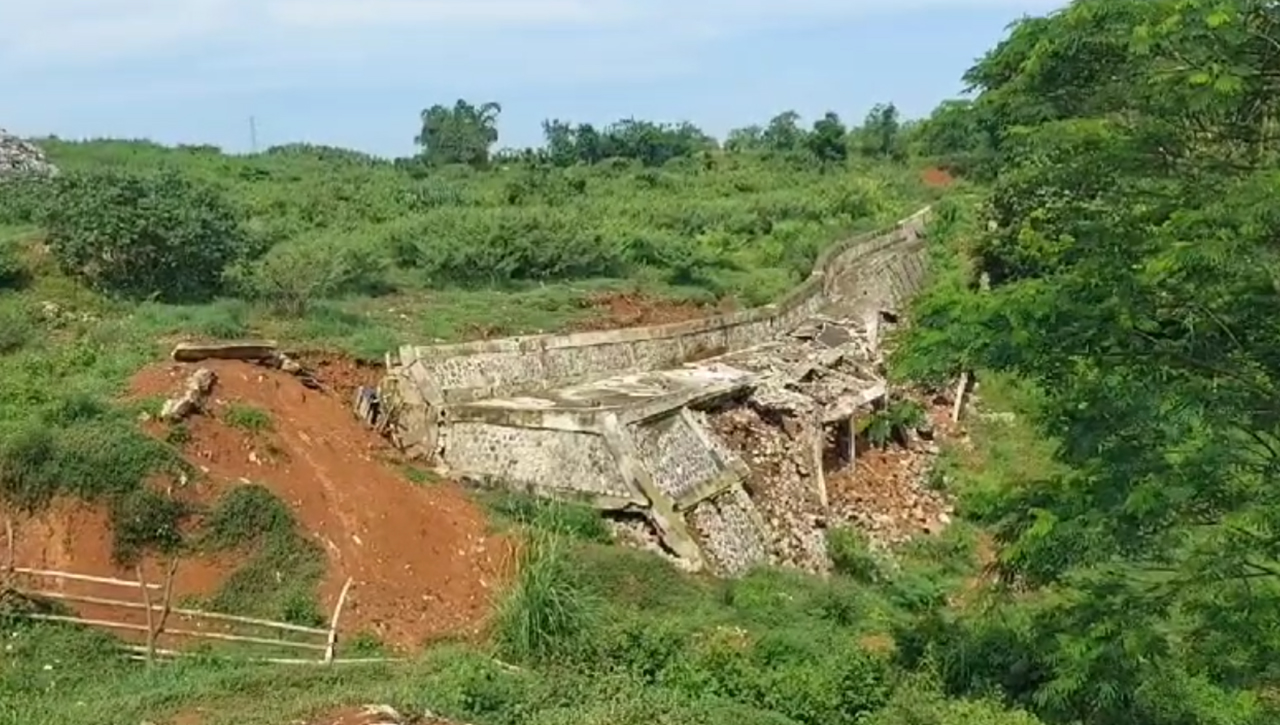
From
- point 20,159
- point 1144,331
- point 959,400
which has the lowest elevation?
point 959,400

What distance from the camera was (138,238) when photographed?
20828 mm

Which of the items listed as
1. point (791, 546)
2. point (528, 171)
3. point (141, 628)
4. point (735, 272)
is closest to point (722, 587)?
point (791, 546)

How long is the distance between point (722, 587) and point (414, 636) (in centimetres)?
382

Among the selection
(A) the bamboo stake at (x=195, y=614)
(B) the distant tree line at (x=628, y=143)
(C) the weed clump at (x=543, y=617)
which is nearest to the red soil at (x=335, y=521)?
(A) the bamboo stake at (x=195, y=614)

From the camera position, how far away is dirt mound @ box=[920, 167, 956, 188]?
5338cm

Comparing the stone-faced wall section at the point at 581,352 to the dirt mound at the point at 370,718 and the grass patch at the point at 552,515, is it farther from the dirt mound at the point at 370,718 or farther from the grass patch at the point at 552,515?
the dirt mound at the point at 370,718

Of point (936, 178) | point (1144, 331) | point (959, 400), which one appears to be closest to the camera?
point (1144, 331)

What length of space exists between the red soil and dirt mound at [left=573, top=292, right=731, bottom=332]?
782 cm

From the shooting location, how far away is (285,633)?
12.9m

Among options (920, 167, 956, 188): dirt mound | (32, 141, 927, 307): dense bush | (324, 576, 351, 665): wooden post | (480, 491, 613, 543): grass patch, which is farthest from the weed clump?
(920, 167, 956, 188): dirt mound

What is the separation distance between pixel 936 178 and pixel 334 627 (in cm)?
4509

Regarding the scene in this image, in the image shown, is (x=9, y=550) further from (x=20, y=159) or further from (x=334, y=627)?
(x=20, y=159)

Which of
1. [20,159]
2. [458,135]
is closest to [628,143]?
[458,135]

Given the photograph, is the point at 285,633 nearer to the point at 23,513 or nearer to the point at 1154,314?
the point at 23,513
